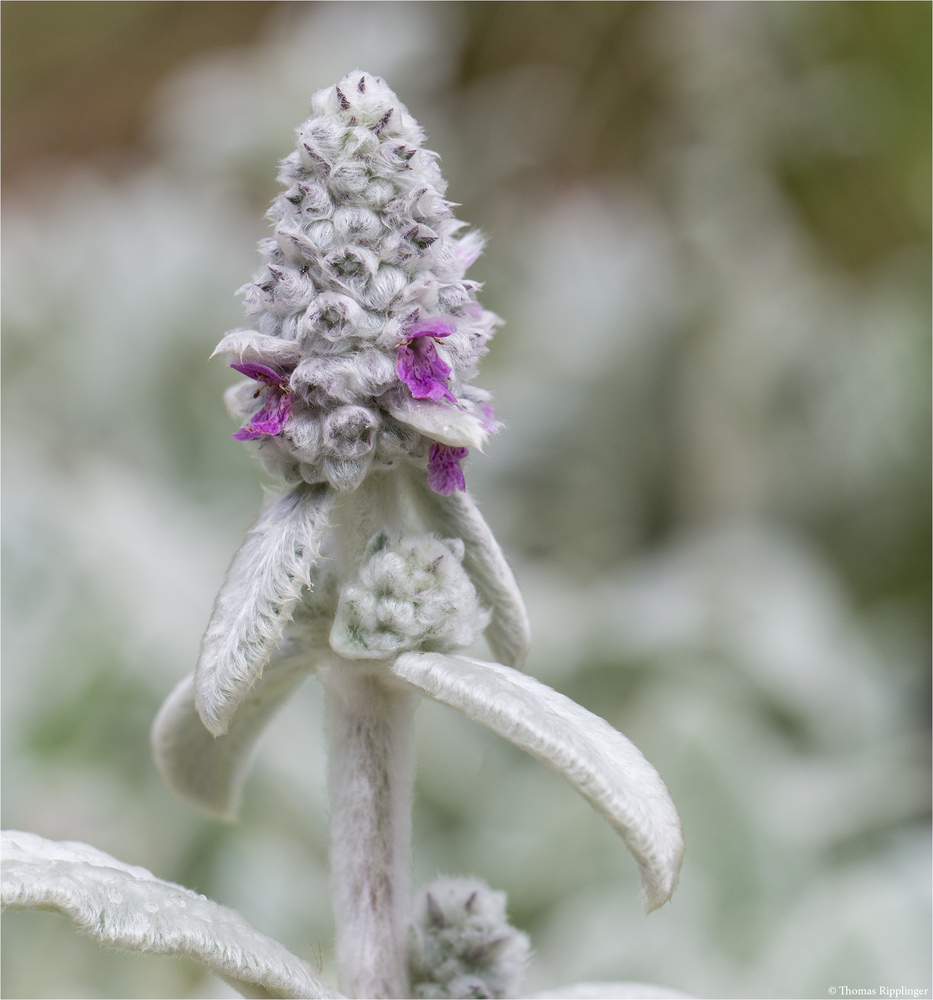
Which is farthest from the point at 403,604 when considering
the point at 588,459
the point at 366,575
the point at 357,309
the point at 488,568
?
the point at 588,459

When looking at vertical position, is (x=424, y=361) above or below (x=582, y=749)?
above

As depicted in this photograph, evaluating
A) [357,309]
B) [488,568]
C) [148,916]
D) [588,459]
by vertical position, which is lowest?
[148,916]

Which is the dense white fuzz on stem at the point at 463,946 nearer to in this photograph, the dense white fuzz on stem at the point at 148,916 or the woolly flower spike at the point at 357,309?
the dense white fuzz on stem at the point at 148,916

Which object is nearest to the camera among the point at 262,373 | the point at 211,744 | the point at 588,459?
the point at 262,373

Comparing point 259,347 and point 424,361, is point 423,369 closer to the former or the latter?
point 424,361

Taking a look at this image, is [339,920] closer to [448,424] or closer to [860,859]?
[448,424]

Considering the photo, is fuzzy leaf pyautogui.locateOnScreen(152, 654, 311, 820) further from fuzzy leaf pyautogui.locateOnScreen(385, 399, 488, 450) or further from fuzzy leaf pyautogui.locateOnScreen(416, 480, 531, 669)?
fuzzy leaf pyautogui.locateOnScreen(385, 399, 488, 450)
